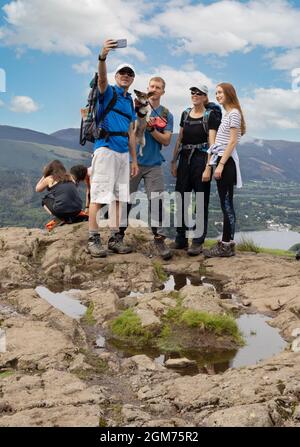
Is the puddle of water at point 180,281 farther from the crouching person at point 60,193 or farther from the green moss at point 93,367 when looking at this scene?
the crouching person at point 60,193

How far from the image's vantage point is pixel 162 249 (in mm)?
10086

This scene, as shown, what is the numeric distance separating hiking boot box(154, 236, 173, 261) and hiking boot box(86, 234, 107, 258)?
48.9 inches

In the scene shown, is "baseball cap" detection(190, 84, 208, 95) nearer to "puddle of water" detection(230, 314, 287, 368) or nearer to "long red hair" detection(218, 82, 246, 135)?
"long red hair" detection(218, 82, 246, 135)

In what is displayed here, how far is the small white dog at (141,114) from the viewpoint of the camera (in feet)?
30.0

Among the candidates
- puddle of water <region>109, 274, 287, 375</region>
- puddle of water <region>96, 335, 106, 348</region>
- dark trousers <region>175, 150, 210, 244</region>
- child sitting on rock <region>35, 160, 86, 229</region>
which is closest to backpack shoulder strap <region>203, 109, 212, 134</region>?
dark trousers <region>175, 150, 210, 244</region>

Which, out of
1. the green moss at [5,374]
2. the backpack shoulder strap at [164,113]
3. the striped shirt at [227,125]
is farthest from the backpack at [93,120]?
the green moss at [5,374]

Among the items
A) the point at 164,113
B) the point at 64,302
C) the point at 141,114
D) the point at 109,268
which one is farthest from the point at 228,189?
the point at 64,302

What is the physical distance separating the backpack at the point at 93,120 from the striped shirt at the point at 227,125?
1820mm

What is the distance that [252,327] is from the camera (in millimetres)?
6582

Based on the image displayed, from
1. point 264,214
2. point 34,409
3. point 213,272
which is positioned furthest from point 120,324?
point 264,214
